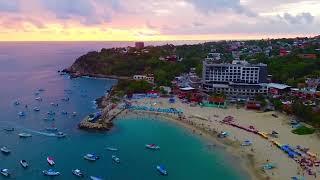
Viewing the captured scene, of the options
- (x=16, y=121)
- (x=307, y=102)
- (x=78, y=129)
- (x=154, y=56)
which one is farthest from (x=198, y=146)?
(x=154, y=56)

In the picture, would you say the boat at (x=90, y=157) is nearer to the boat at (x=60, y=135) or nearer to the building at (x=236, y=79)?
the boat at (x=60, y=135)

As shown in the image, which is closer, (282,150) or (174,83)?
(282,150)

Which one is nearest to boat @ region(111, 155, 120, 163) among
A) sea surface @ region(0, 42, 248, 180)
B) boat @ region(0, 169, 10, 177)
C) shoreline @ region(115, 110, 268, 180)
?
sea surface @ region(0, 42, 248, 180)

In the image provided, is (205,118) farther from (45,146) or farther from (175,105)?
(45,146)

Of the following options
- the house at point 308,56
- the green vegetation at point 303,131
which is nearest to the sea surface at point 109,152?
the green vegetation at point 303,131

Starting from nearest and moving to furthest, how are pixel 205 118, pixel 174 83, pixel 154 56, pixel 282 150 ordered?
pixel 282 150 < pixel 205 118 < pixel 174 83 < pixel 154 56

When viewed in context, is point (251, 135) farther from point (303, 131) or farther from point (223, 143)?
point (303, 131)

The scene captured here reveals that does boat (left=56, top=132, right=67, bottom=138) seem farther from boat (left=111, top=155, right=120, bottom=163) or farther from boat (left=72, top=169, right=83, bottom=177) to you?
boat (left=72, top=169, right=83, bottom=177)
